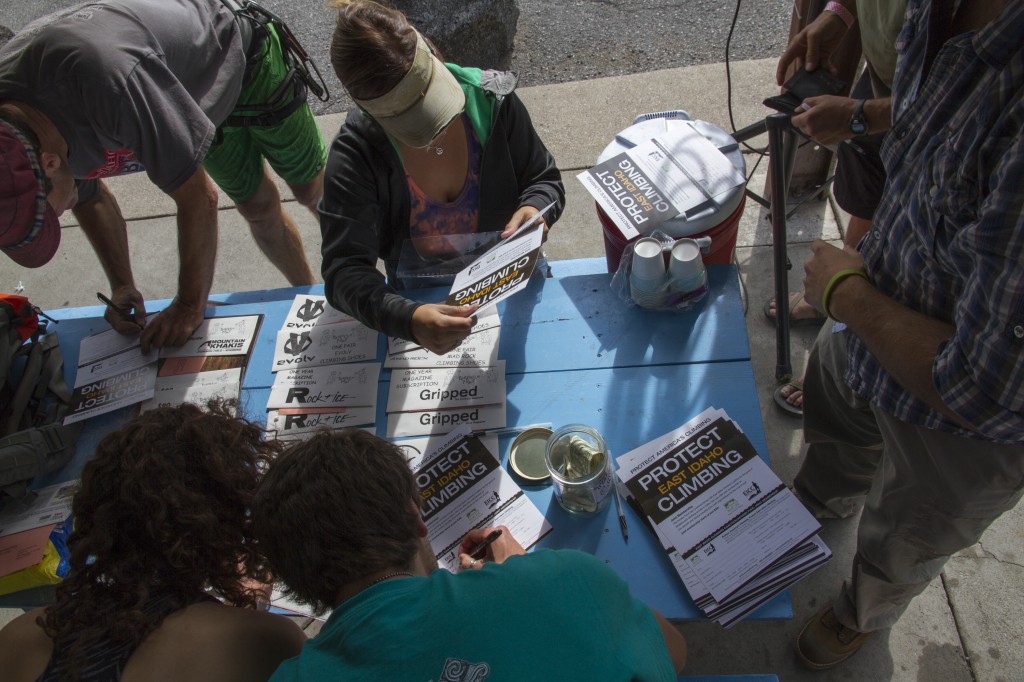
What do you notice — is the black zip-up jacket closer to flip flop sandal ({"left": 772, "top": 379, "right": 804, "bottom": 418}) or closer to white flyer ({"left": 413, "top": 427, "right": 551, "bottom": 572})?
white flyer ({"left": 413, "top": 427, "right": 551, "bottom": 572})

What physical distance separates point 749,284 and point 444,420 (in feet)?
5.89

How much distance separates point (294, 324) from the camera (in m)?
2.08

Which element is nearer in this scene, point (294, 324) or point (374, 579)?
point (374, 579)

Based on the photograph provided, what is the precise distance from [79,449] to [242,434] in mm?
864

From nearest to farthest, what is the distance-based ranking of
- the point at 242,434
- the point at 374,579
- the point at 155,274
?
the point at 374,579 → the point at 242,434 → the point at 155,274

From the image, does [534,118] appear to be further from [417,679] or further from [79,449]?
[417,679]

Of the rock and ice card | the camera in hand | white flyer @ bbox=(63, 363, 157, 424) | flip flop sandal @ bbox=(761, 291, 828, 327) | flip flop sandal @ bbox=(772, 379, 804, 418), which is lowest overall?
flip flop sandal @ bbox=(772, 379, 804, 418)

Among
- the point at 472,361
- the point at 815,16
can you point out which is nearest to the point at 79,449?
the point at 472,361

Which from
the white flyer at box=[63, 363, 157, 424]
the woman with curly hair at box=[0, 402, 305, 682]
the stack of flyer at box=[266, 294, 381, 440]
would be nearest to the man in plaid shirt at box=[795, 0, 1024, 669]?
the stack of flyer at box=[266, 294, 381, 440]

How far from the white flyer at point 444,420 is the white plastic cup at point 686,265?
1.88ft

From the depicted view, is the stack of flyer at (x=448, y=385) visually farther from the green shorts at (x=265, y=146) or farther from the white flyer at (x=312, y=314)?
the green shorts at (x=265, y=146)

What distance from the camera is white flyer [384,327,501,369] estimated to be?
1.87 m

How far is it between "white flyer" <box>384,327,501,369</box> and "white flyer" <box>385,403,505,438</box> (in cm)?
15

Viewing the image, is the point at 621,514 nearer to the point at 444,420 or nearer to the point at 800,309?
the point at 444,420
